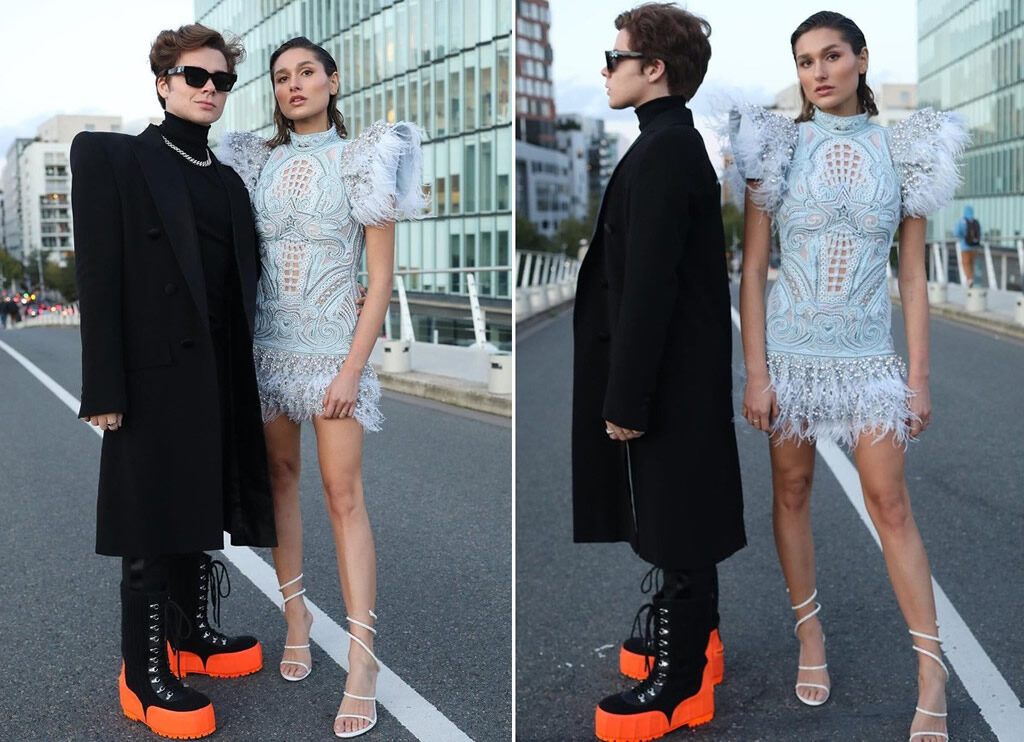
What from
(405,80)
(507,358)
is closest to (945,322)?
(507,358)

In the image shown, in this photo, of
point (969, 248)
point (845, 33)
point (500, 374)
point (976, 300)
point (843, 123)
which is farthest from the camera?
point (969, 248)

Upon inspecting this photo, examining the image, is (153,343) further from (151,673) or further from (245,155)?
(151,673)

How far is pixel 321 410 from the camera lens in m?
3.75

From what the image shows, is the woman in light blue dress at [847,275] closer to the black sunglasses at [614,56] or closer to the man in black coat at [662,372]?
the man in black coat at [662,372]

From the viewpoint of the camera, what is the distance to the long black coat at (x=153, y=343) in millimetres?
3365

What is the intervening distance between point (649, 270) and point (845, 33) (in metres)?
0.98

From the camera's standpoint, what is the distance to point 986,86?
66.3 meters

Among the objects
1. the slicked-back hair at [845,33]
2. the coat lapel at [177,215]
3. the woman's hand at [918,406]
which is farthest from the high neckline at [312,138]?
the woman's hand at [918,406]

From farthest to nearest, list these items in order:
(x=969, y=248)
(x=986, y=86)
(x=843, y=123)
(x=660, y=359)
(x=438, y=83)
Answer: (x=986, y=86)
(x=438, y=83)
(x=969, y=248)
(x=843, y=123)
(x=660, y=359)

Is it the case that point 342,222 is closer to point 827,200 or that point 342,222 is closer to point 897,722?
point 827,200

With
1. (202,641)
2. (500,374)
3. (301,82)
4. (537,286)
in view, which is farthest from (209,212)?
(537,286)

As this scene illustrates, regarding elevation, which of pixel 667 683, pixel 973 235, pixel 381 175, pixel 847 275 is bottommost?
pixel 667 683

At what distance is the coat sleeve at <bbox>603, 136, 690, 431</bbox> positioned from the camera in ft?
10.4

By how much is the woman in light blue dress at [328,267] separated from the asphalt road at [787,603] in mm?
808
